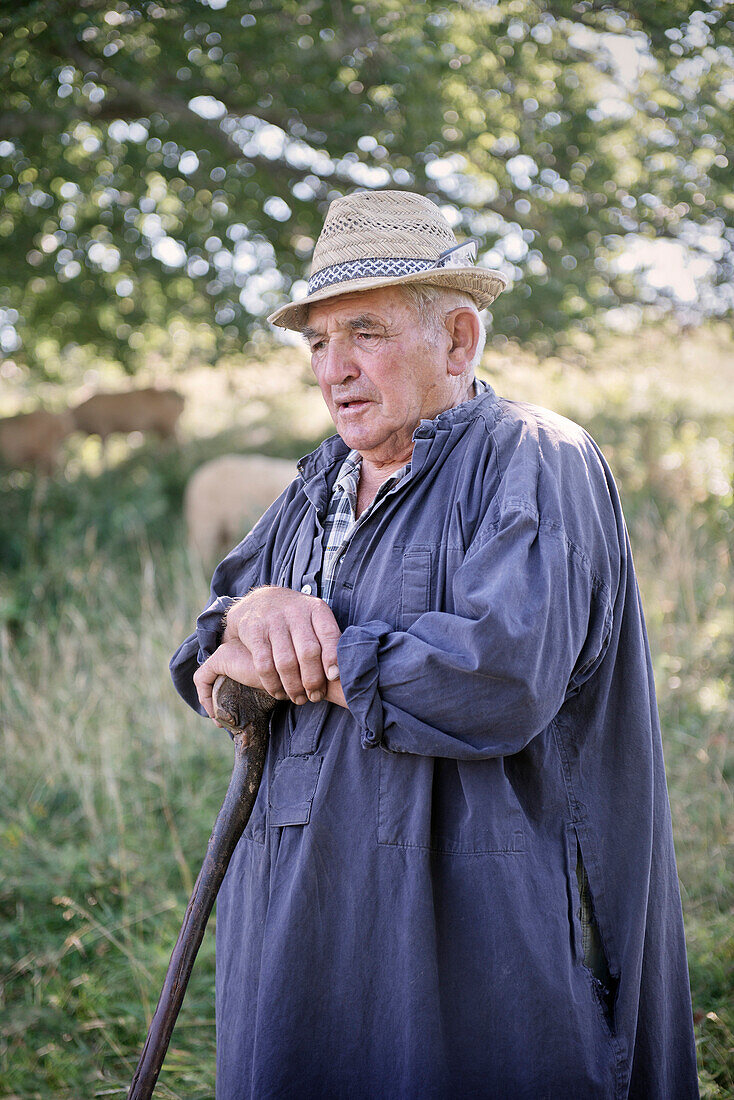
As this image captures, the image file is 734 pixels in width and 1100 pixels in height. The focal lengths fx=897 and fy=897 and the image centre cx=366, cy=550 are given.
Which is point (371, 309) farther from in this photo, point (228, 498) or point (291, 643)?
point (228, 498)

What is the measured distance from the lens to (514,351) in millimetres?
7641

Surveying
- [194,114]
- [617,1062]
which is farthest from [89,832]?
[194,114]

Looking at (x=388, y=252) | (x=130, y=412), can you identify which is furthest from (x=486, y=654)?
(x=130, y=412)

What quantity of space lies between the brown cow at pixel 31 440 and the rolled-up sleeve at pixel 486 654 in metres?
9.02

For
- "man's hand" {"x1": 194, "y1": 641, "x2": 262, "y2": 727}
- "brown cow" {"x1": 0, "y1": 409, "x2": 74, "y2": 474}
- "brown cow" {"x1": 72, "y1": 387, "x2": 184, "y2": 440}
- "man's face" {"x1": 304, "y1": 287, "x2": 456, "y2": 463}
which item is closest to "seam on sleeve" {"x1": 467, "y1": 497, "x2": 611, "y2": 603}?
"man's face" {"x1": 304, "y1": 287, "x2": 456, "y2": 463}

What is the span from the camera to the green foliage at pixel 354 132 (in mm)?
5922

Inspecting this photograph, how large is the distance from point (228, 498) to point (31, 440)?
3.15 meters

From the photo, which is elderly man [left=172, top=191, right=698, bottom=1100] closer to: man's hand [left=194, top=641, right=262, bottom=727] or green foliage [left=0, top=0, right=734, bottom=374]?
man's hand [left=194, top=641, right=262, bottom=727]

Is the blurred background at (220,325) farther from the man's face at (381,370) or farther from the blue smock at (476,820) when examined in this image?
the man's face at (381,370)

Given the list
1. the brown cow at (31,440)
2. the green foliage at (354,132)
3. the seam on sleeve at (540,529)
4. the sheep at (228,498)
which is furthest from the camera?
the brown cow at (31,440)

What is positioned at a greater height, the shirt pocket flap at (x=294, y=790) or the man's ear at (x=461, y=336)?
the man's ear at (x=461, y=336)

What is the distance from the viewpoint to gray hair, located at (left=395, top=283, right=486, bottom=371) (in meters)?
1.91

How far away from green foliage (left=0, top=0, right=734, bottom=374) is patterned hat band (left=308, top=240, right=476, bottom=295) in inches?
167

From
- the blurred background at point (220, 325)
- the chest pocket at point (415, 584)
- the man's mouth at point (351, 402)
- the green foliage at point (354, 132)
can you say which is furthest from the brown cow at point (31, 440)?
the chest pocket at point (415, 584)
